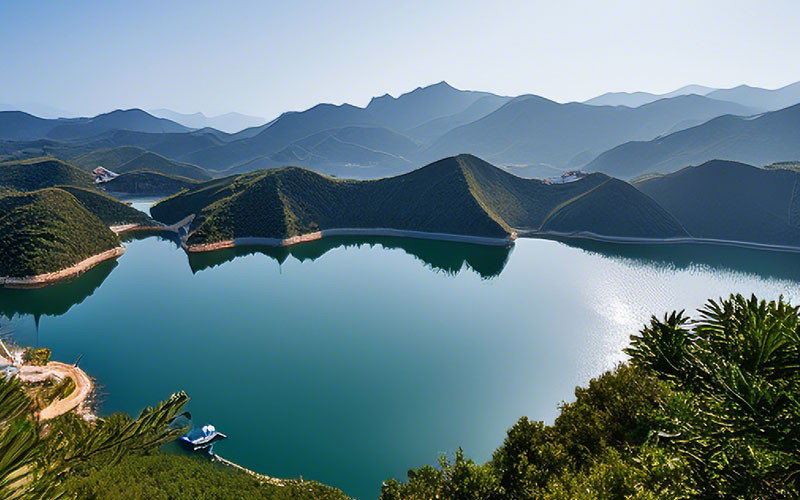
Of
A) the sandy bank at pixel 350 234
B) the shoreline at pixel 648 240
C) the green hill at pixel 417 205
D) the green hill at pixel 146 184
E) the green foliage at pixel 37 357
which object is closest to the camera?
the green foliage at pixel 37 357

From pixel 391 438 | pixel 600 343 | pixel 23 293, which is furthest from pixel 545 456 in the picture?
pixel 23 293

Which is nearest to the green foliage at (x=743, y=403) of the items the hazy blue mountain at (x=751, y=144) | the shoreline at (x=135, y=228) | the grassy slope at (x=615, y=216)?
the grassy slope at (x=615, y=216)

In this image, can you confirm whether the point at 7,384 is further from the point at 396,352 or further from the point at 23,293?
the point at 23,293

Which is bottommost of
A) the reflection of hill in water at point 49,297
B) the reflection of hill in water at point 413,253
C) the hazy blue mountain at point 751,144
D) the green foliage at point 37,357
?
the reflection of hill in water at point 49,297

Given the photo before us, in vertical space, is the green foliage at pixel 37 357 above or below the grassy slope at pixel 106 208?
below

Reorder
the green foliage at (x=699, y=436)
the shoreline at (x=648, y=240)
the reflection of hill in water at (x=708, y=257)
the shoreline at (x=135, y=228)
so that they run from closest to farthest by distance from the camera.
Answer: the green foliage at (x=699, y=436) → the reflection of hill in water at (x=708, y=257) → the shoreline at (x=648, y=240) → the shoreline at (x=135, y=228)

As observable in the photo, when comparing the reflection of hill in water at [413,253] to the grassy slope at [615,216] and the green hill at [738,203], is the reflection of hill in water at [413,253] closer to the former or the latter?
the grassy slope at [615,216]
